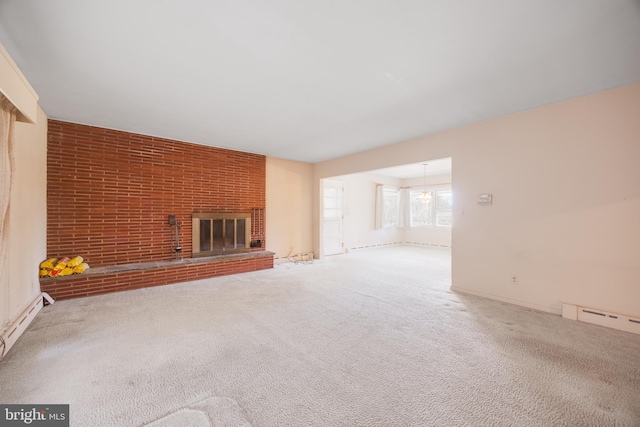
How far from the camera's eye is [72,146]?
3.92 metres

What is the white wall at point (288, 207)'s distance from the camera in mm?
6152

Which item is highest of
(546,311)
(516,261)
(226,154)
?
(226,154)

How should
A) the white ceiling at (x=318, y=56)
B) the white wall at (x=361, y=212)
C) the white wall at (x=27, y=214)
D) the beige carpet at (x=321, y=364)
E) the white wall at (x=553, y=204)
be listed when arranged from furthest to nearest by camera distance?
the white wall at (x=361, y=212), the white wall at (x=553, y=204), the white wall at (x=27, y=214), the white ceiling at (x=318, y=56), the beige carpet at (x=321, y=364)

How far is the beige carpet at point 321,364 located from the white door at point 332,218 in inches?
150

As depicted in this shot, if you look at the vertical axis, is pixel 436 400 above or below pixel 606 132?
below

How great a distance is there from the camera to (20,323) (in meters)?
2.51

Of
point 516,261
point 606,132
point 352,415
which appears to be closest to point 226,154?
point 352,415

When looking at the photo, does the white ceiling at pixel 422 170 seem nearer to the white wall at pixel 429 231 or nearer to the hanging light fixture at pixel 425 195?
the hanging light fixture at pixel 425 195

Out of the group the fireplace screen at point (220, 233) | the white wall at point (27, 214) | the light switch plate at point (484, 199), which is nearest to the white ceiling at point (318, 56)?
the white wall at point (27, 214)

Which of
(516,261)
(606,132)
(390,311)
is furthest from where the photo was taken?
(516,261)

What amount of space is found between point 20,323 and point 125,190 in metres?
2.42

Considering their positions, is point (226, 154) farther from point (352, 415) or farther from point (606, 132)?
point (606, 132)

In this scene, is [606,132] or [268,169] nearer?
[606,132]

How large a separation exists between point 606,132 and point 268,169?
5.57 m
